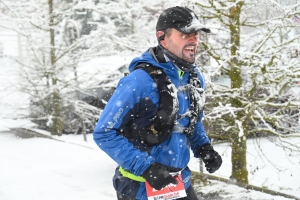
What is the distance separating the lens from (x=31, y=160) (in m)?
6.92

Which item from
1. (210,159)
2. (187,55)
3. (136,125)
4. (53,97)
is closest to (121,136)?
(136,125)

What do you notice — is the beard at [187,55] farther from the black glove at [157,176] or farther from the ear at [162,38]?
the black glove at [157,176]

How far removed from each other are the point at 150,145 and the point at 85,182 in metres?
3.39

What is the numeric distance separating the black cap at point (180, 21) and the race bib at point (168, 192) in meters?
0.86

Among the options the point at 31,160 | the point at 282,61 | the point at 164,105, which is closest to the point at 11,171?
the point at 31,160

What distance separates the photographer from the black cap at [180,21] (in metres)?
2.55

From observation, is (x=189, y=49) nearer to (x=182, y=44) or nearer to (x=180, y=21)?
(x=182, y=44)

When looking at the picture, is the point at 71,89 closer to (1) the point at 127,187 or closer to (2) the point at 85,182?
(2) the point at 85,182

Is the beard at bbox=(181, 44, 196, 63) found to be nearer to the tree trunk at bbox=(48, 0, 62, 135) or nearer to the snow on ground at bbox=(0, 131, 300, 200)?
the snow on ground at bbox=(0, 131, 300, 200)

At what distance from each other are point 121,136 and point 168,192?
0.47 meters

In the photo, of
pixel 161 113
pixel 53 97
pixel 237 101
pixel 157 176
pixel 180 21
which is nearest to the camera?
pixel 157 176

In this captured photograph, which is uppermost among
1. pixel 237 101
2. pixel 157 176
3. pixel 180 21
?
pixel 180 21

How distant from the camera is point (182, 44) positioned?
2.60m

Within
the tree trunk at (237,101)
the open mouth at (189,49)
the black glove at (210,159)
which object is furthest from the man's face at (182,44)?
the tree trunk at (237,101)
